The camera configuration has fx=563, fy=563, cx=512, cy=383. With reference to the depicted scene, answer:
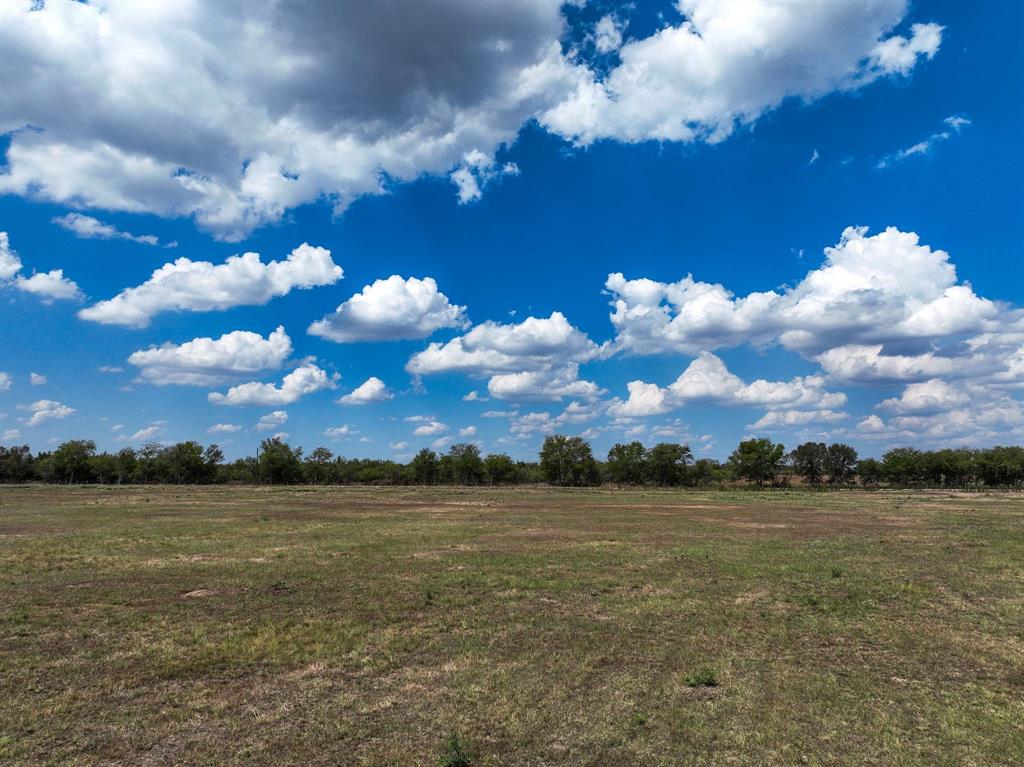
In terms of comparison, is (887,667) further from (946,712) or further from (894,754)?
(894,754)

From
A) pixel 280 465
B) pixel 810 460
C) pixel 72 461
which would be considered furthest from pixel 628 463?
pixel 72 461

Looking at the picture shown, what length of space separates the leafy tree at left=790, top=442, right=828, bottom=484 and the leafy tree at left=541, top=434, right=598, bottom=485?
6222cm

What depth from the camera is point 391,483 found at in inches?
6781

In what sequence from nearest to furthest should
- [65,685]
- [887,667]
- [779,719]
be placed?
[779,719] < [65,685] < [887,667]

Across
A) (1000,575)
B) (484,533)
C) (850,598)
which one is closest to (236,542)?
(484,533)

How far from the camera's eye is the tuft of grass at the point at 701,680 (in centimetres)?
1016

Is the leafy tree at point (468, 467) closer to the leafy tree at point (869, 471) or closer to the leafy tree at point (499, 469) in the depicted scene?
the leafy tree at point (499, 469)

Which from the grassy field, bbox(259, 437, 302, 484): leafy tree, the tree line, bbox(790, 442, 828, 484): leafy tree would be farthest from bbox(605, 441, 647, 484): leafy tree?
the grassy field

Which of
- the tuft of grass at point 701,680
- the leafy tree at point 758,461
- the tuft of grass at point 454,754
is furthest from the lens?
the leafy tree at point 758,461

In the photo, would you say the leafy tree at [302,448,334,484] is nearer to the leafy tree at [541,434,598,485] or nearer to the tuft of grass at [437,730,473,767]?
the leafy tree at [541,434,598,485]

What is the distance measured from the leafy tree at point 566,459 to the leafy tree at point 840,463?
234 ft

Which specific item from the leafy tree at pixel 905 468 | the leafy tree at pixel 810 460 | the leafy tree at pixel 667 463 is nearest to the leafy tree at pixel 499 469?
the leafy tree at pixel 667 463

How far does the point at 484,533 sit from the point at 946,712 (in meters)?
27.2

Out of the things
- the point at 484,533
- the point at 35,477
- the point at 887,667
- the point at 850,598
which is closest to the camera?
the point at 887,667
